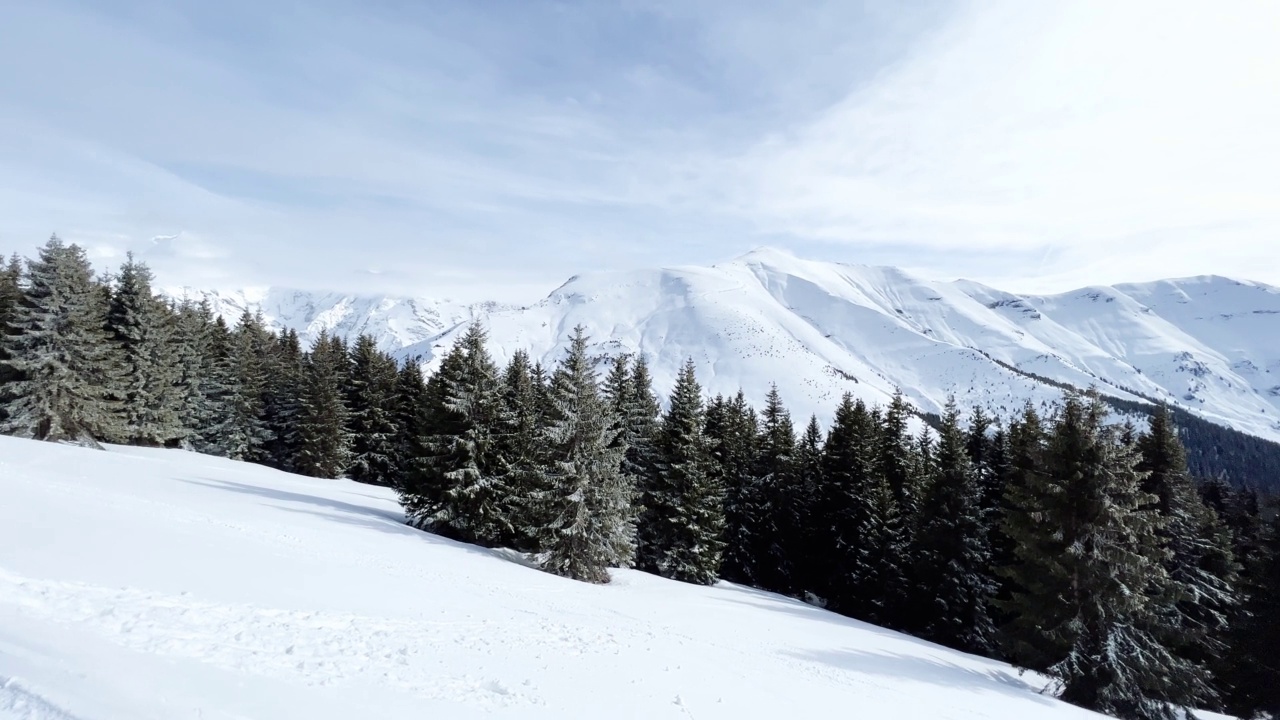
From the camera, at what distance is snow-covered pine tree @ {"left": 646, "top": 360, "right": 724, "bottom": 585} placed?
34250 mm

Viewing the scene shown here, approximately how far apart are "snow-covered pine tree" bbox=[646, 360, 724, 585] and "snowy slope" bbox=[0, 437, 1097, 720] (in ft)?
30.8

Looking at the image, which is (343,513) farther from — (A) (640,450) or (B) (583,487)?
(A) (640,450)

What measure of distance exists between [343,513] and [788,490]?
28315 mm

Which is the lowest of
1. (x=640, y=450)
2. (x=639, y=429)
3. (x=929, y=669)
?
(x=929, y=669)

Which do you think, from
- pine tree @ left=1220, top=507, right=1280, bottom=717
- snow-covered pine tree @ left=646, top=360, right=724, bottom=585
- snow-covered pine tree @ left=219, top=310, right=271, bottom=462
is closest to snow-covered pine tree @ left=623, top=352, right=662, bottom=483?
snow-covered pine tree @ left=646, top=360, right=724, bottom=585

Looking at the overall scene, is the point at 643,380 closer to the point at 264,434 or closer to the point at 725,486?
the point at 725,486

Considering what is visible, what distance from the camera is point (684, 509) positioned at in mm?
34281

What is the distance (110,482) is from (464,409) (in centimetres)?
1293

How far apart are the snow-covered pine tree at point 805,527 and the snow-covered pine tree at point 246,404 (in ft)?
142

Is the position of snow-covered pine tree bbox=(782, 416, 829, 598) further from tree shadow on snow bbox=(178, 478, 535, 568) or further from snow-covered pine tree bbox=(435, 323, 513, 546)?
tree shadow on snow bbox=(178, 478, 535, 568)

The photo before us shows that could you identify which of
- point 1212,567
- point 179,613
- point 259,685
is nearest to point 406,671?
point 259,685

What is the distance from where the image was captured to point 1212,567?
101 feet

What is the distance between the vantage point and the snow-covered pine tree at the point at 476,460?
28.4m

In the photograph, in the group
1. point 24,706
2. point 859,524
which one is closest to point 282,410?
point 859,524
